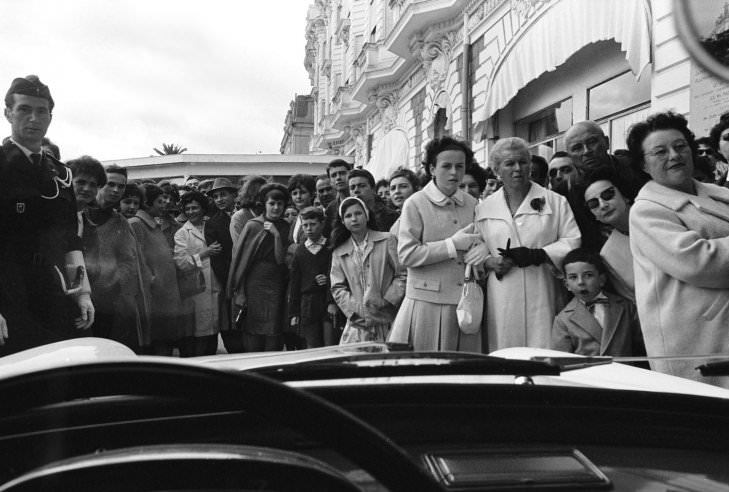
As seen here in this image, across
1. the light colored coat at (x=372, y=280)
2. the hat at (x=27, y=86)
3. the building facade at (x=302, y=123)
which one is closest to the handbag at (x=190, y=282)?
the light colored coat at (x=372, y=280)

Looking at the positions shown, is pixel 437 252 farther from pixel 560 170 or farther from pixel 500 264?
pixel 560 170

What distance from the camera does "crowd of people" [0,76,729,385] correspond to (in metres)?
3.16

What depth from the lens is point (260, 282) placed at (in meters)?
6.39

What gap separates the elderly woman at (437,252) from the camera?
420 centimetres

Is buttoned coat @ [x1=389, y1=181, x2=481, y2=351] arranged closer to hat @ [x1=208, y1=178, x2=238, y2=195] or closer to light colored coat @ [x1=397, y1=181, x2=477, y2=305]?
light colored coat @ [x1=397, y1=181, x2=477, y2=305]

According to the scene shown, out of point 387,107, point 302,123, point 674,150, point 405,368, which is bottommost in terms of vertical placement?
point 405,368

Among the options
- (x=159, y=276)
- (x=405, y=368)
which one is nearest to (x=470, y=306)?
(x=405, y=368)

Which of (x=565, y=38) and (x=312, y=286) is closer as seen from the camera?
(x=312, y=286)

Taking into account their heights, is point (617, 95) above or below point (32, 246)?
above

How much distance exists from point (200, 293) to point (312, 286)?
4.27 ft

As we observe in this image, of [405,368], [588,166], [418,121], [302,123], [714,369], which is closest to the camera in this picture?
[405,368]

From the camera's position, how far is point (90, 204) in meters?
5.32

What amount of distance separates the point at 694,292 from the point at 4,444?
9.28 ft

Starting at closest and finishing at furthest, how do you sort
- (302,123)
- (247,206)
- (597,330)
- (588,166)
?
1. (597,330)
2. (588,166)
3. (247,206)
4. (302,123)
